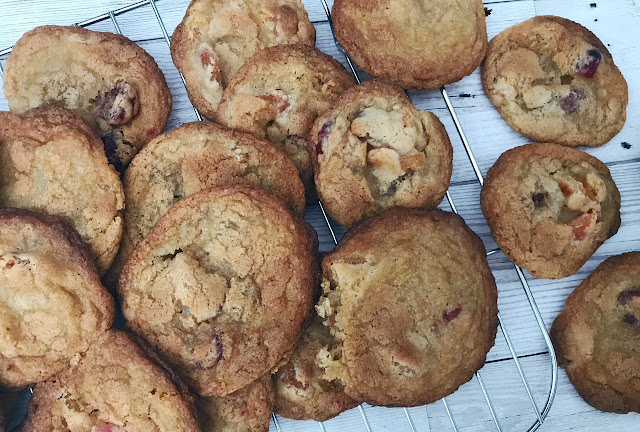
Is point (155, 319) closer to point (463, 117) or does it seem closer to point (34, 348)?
point (34, 348)

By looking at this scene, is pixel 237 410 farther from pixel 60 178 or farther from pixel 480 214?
pixel 480 214

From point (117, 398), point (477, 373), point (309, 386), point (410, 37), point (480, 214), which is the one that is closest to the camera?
point (117, 398)

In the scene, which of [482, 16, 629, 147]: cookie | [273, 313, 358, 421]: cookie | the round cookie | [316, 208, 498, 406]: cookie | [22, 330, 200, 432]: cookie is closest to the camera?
[22, 330, 200, 432]: cookie

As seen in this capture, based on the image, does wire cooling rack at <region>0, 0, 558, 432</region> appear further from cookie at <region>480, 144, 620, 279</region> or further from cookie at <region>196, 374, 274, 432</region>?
cookie at <region>196, 374, 274, 432</region>

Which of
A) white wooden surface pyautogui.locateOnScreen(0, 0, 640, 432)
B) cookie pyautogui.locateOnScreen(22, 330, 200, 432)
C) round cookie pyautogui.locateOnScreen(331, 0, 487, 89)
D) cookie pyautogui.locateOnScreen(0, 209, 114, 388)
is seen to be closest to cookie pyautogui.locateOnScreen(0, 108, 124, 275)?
cookie pyautogui.locateOnScreen(0, 209, 114, 388)

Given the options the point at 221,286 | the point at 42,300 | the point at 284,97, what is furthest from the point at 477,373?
the point at 42,300

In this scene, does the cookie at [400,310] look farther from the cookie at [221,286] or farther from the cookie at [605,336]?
the cookie at [605,336]

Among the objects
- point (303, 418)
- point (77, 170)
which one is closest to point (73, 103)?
point (77, 170)
